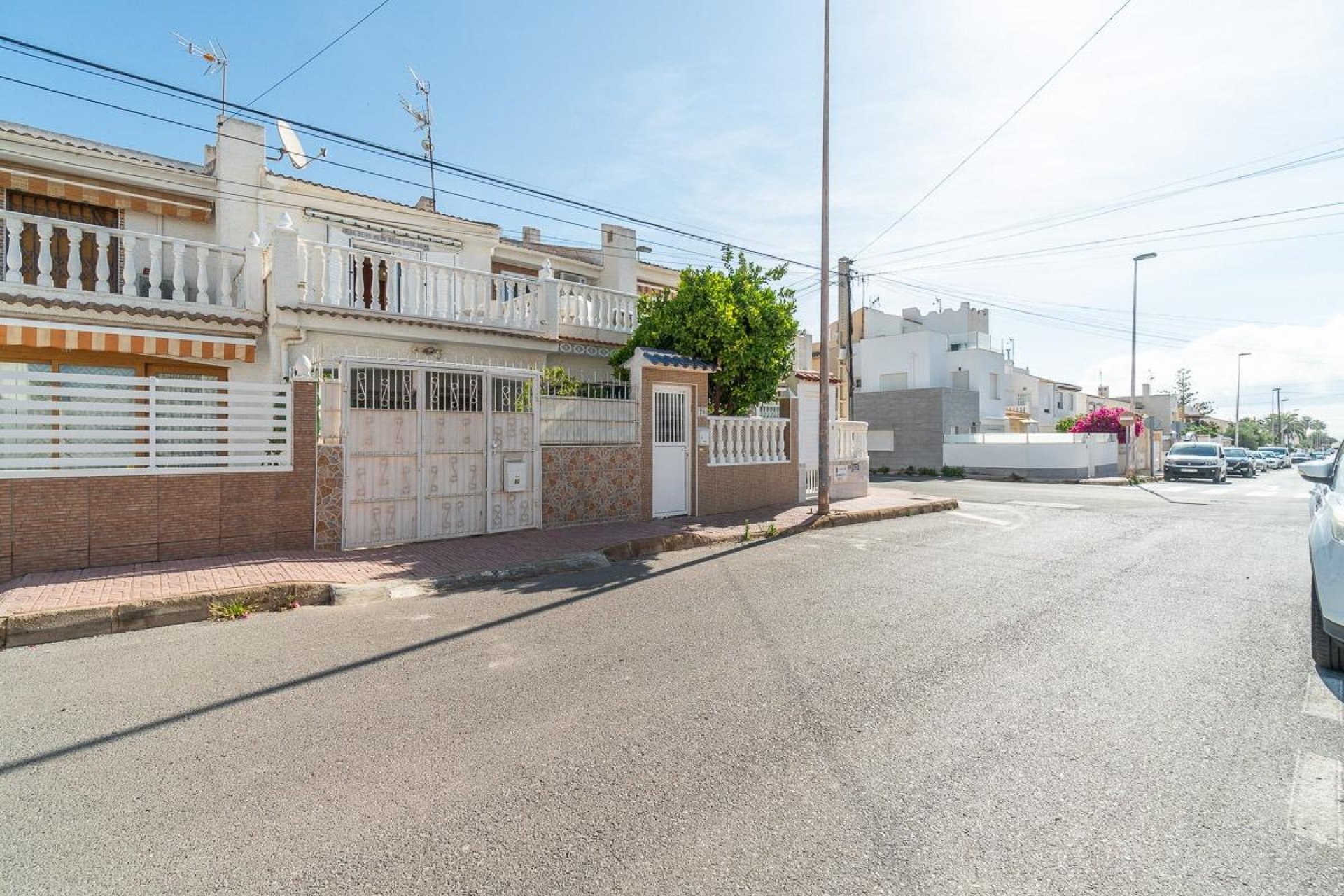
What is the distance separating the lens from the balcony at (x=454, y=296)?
10.7 m

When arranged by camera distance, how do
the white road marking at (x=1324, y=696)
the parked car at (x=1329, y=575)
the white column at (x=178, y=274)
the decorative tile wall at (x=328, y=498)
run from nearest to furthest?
the white road marking at (x=1324, y=696), the parked car at (x=1329, y=575), the decorative tile wall at (x=328, y=498), the white column at (x=178, y=274)

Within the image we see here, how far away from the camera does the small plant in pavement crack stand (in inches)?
240

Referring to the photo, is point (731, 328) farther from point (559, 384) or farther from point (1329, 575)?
point (1329, 575)

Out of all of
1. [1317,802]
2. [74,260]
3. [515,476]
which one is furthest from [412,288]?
[1317,802]

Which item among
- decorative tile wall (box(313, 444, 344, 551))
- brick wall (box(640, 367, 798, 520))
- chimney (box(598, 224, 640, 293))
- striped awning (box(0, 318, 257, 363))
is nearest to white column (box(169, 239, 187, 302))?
striped awning (box(0, 318, 257, 363))

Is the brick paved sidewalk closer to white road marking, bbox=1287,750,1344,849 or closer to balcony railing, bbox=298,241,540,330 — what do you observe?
balcony railing, bbox=298,241,540,330

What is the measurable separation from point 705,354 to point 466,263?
638 cm

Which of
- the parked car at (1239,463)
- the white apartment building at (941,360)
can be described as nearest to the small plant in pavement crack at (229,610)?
the white apartment building at (941,360)

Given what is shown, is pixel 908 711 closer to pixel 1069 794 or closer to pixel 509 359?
pixel 1069 794

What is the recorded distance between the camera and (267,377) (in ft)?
34.6

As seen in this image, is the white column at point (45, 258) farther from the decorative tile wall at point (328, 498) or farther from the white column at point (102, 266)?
the decorative tile wall at point (328, 498)

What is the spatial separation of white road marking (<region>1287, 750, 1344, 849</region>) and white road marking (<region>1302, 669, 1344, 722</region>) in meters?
0.75

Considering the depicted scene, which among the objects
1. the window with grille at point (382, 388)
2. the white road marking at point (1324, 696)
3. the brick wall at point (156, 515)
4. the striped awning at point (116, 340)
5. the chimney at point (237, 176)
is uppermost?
the chimney at point (237, 176)

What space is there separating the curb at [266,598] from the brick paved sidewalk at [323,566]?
0.40 ft
